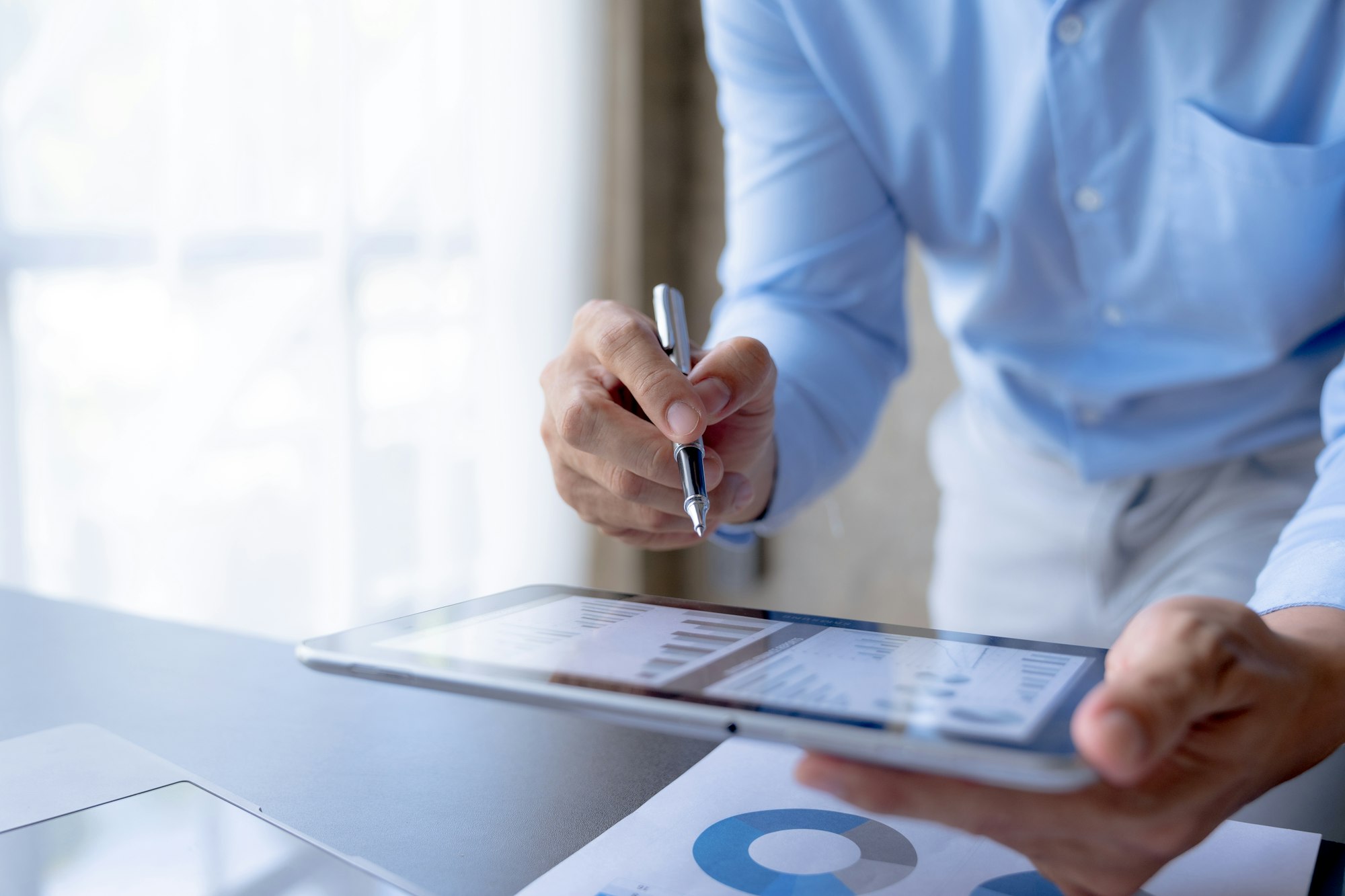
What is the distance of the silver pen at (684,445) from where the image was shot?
0.72 m

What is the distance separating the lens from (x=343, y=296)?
1.90 metres

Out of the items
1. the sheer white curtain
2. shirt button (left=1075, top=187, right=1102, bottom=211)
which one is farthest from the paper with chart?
the sheer white curtain

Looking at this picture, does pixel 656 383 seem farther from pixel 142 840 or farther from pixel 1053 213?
pixel 1053 213

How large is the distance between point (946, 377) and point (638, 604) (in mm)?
1710

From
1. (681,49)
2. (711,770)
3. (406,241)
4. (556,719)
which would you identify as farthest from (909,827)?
(681,49)

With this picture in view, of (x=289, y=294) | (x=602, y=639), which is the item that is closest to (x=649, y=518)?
(x=602, y=639)

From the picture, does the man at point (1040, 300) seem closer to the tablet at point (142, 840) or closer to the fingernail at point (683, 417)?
the fingernail at point (683, 417)

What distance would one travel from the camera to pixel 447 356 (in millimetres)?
2102

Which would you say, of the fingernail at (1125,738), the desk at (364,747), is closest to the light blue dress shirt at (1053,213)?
the desk at (364,747)

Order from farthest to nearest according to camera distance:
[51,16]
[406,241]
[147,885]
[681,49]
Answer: [681,49] → [406,241] → [51,16] → [147,885]

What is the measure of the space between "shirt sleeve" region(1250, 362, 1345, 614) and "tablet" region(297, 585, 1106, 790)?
0.53ft

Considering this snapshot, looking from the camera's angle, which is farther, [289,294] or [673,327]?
[289,294]

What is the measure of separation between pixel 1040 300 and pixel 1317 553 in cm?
45

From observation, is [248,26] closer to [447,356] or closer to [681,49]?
[447,356]
